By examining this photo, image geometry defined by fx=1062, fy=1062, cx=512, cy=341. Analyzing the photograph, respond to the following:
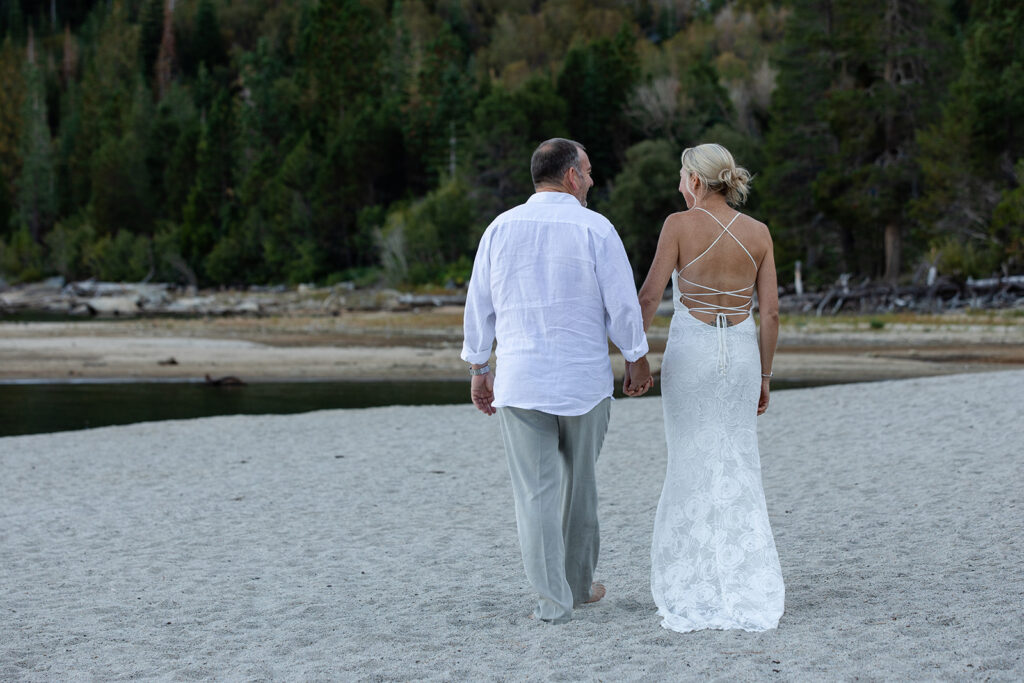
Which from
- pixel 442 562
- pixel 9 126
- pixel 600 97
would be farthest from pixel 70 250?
pixel 442 562

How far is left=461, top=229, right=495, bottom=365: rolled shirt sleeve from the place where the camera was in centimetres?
449

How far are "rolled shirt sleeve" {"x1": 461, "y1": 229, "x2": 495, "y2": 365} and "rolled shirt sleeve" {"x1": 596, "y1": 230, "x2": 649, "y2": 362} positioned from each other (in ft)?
1.59

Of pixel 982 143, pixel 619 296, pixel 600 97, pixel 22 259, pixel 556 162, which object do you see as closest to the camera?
pixel 619 296

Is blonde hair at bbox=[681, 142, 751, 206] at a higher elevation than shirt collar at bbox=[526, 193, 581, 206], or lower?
higher

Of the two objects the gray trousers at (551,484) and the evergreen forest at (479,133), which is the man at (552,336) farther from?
the evergreen forest at (479,133)

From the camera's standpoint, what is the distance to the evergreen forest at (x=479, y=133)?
3944 cm

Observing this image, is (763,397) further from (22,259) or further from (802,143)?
(22,259)

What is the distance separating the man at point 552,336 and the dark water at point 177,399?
1099cm

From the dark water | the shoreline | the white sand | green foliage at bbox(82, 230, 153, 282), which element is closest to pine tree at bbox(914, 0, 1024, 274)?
the shoreline

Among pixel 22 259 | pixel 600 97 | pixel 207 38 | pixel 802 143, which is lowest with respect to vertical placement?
pixel 22 259

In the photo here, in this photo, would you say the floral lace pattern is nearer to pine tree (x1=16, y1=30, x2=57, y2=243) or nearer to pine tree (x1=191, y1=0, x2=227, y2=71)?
pine tree (x1=16, y1=30, x2=57, y2=243)

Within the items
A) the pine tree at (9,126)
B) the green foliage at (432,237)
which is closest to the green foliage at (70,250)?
the pine tree at (9,126)

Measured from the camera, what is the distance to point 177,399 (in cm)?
1775

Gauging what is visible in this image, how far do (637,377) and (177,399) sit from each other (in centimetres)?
1463
